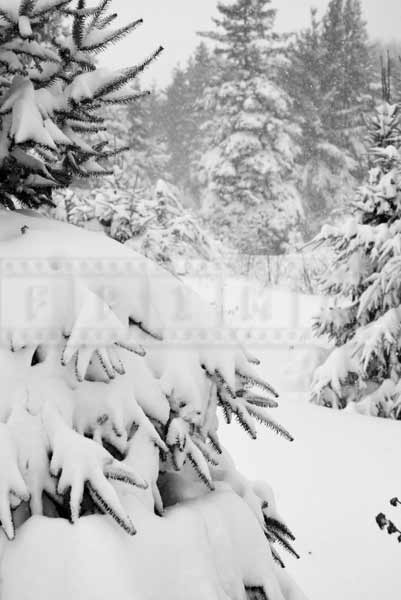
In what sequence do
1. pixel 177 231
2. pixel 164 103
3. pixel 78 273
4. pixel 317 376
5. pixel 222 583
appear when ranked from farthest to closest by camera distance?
1. pixel 164 103
2. pixel 177 231
3. pixel 317 376
4. pixel 78 273
5. pixel 222 583

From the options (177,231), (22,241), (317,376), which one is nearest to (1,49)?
(22,241)

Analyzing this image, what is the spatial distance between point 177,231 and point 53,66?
714cm

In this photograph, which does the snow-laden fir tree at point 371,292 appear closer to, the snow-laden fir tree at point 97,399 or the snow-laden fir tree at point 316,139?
the snow-laden fir tree at point 97,399

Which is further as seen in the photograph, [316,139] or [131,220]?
[316,139]

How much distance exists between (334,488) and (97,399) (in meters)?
3.32

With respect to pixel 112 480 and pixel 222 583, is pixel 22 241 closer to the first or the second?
pixel 112 480

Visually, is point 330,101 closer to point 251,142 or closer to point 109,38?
point 251,142

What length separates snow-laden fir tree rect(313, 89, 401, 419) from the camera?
5762mm

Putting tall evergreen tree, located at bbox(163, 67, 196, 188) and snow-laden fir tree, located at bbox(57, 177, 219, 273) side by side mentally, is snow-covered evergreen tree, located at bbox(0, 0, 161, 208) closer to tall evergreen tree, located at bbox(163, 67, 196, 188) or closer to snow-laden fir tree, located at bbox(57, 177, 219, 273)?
snow-laden fir tree, located at bbox(57, 177, 219, 273)

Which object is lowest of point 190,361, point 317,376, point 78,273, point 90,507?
point 317,376

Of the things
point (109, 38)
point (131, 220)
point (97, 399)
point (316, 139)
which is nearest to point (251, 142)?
point (316, 139)

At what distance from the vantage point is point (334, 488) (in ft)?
13.9

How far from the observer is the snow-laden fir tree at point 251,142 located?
22.6m

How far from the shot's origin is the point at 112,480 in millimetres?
1356
